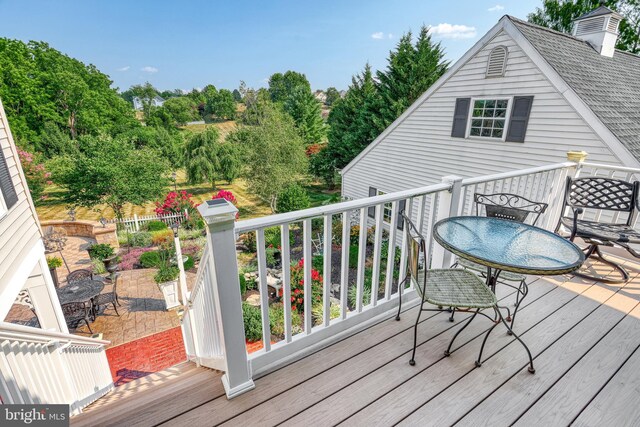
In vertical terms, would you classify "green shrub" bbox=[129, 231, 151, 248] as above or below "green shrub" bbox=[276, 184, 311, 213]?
below

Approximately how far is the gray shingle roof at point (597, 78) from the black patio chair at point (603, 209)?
2.97m

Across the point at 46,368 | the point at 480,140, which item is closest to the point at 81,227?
the point at 46,368

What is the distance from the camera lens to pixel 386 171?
9.90m

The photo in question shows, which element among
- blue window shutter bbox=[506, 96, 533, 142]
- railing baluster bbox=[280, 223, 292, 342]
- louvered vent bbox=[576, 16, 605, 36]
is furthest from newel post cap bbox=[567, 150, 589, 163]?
louvered vent bbox=[576, 16, 605, 36]

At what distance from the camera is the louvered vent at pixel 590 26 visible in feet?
24.0

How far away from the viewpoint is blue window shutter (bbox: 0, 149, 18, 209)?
397cm

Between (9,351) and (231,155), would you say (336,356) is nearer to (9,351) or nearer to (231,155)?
(9,351)

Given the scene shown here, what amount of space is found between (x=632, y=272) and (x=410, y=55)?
12.6 meters

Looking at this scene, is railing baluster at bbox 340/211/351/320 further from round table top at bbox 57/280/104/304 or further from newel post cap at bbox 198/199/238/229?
round table top at bbox 57/280/104/304

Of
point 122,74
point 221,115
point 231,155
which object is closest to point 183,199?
point 231,155

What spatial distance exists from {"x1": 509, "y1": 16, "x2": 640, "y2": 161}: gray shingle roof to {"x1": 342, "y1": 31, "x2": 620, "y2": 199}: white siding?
275mm

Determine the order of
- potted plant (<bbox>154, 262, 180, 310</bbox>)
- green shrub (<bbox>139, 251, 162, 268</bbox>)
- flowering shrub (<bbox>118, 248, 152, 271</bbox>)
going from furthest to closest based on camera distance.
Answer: flowering shrub (<bbox>118, 248, 152, 271</bbox>) → green shrub (<bbox>139, 251, 162, 268</bbox>) → potted plant (<bbox>154, 262, 180, 310</bbox>)

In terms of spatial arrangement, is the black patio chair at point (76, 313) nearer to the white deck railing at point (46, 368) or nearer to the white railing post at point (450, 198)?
the white deck railing at point (46, 368)

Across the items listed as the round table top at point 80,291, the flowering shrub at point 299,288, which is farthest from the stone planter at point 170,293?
the flowering shrub at point 299,288
